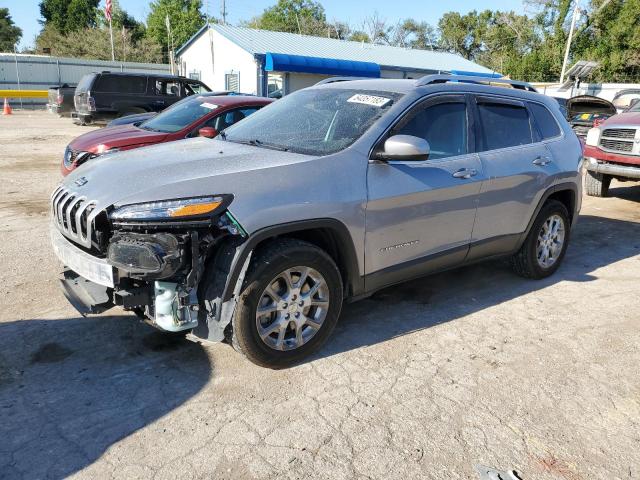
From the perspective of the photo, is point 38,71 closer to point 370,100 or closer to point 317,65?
point 317,65

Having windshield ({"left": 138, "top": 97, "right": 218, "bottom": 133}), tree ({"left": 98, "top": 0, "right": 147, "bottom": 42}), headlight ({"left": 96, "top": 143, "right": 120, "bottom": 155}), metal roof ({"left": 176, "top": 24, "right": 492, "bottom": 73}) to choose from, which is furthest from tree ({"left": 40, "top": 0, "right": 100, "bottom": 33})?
headlight ({"left": 96, "top": 143, "right": 120, "bottom": 155})

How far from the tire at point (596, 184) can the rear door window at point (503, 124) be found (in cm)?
554

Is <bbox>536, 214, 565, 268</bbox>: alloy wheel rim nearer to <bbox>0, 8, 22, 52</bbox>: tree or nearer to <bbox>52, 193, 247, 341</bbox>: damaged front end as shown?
<bbox>52, 193, 247, 341</bbox>: damaged front end

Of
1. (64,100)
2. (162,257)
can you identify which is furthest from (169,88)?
(162,257)

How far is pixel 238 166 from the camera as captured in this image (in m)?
3.33

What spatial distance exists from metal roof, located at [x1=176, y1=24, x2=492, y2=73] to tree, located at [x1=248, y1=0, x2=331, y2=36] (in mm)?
38686

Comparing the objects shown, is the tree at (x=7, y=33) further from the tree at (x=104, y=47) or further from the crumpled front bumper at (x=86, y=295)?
the crumpled front bumper at (x=86, y=295)

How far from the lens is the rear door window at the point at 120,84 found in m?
15.0

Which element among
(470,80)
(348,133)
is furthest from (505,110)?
(348,133)

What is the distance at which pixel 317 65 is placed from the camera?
26359 millimetres

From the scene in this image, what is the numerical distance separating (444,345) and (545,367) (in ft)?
2.23

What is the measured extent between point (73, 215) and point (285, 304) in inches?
55.5

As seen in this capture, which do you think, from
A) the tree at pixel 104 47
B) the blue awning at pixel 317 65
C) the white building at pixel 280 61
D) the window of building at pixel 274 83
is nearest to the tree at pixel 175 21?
Result: the tree at pixel 104 47

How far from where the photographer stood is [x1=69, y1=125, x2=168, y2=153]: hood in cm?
707
